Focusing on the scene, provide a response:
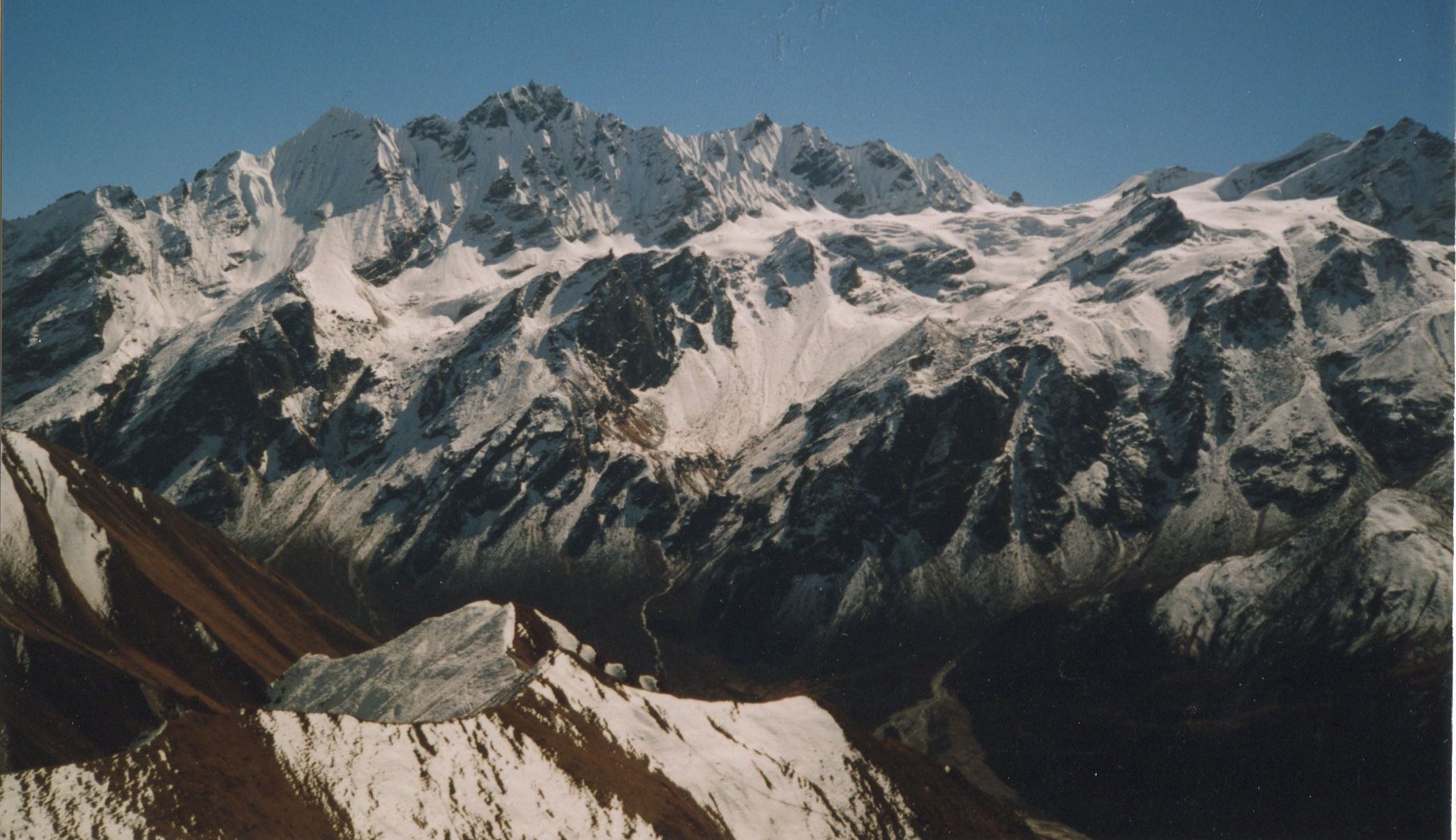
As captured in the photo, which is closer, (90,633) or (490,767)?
(490,767)

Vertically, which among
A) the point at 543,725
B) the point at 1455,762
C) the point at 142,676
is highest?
the point at 1455,762

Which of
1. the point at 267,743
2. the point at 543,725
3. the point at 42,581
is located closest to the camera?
the point at 267,743

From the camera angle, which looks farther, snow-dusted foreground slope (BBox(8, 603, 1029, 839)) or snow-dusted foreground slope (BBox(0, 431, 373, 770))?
snow-dusted foreground slope (BBox(0, 431, 373, 770))

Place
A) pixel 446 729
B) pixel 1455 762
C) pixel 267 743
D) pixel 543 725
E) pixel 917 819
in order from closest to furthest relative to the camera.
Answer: pixel 1455 762 < pixel 267 743 < pixel 446 729 < pixel 543 725 < pixel 917 819

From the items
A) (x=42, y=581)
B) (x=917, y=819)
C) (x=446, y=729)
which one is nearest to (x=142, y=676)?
(x=42, y=581)

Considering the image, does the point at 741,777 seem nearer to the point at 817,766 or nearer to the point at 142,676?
the point at 817,766

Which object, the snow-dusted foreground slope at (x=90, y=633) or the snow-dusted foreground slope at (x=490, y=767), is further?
the snow-dusted foreground slope at (x=90, y=633)

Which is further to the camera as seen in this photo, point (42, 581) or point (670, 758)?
point (42, 581)

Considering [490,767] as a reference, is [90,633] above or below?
below
